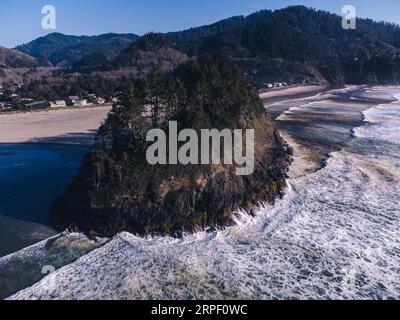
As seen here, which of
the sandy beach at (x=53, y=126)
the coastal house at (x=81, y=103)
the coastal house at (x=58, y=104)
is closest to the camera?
the sandy beach at (x=53, y=126)

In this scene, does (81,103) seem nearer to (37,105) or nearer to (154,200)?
(37,105)

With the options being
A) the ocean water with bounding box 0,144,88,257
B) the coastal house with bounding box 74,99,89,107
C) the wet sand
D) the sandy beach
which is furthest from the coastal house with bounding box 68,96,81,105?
the wet sand

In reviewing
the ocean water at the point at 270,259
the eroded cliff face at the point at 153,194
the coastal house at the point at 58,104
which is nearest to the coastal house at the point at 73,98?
the coastal house at the point at 58,104

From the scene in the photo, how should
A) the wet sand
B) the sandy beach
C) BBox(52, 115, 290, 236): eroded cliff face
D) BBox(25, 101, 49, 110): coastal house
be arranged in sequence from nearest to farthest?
BBox(52, 115, 290, 236): eroded cliff face → the wet sand → the sandy beach → BBox(25, 101, 49, 110): coastal house

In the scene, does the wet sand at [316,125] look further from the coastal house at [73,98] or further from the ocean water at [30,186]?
the coastal house at [73,98]

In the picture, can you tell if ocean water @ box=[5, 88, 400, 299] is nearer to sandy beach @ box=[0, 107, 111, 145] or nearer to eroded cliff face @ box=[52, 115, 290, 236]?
eroded cliff face @ box=[52, 115, 290, 236]
